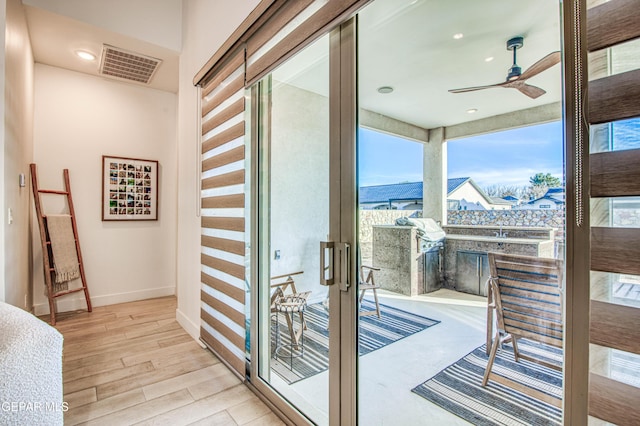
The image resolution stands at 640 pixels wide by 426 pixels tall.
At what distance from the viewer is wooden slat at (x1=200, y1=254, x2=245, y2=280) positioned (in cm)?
232

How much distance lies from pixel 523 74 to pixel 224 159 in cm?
208

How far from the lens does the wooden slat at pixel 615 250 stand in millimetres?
742

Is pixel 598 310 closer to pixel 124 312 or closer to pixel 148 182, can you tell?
pixel 124 312

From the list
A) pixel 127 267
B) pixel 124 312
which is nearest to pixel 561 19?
pixel 124 312

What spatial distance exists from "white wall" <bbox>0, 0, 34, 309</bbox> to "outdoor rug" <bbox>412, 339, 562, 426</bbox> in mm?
2817

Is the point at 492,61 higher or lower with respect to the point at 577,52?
higher

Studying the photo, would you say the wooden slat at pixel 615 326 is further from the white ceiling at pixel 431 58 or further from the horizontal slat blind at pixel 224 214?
the horizontal slat blind at pixel 224 214

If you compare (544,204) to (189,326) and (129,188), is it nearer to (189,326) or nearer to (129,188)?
(189,326)

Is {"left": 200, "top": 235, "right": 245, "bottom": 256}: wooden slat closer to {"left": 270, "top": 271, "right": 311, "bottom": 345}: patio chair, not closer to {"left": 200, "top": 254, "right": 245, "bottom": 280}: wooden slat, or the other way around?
{"left": 200, "top": 254, "right": 245, "bottom": 280}: wooden slat

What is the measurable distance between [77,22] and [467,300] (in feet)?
12.9

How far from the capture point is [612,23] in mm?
768

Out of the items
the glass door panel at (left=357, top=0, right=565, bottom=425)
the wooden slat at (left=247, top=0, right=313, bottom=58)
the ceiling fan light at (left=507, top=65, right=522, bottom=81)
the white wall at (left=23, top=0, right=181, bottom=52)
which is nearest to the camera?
the glass door panel at (left=357, top=0, right=565, bottom=425)

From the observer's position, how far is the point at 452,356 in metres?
1.55

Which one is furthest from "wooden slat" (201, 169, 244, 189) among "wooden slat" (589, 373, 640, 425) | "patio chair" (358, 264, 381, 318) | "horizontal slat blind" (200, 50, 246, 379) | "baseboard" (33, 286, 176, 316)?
"baseboard" (33, 286, 176, 316)
